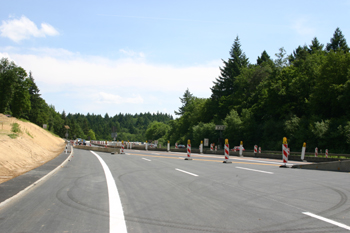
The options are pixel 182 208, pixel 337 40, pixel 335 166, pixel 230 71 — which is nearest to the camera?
pixel 182 208

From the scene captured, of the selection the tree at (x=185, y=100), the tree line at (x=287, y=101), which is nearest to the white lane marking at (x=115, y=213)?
the tree line at (x=287, y=101)

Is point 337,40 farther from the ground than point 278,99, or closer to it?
farther from the ground

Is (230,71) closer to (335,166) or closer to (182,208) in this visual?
(335,166)

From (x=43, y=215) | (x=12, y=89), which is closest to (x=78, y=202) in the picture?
(x=43, y=215)

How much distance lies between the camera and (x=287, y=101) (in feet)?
191

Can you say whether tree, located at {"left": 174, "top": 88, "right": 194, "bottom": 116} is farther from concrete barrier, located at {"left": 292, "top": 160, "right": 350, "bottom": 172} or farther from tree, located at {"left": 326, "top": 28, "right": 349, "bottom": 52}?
concrete barrier, located at {"left": 292, "top": 160, "right": 350, "bottom": 172}

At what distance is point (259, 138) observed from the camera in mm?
60656

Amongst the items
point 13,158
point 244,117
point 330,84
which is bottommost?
point 13,158

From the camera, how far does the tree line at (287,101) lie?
43.1 m

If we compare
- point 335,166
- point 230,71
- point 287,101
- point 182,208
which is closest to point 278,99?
point 287,101

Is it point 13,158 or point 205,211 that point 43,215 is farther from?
point 13,158

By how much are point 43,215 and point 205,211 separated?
328 cm

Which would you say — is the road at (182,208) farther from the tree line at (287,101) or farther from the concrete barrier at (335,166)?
the tree line at (287,101)

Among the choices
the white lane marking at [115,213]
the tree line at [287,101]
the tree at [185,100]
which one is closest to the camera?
the white lane marking at [115,213]
